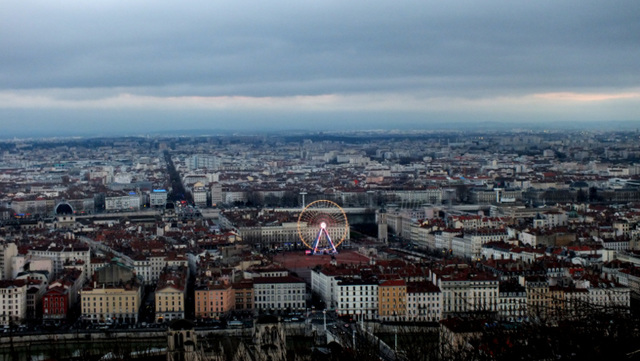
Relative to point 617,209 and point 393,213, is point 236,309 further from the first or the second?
point 617,209

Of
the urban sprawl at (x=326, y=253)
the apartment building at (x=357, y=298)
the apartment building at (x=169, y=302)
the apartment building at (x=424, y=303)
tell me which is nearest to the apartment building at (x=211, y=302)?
the urban sprawl at (x=326, y=253)

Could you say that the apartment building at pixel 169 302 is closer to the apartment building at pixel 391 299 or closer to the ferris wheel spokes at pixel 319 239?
the apartment building at pixel 391 299

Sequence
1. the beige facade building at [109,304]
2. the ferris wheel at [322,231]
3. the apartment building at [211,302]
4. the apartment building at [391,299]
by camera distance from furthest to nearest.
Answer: the ferris wheel at [322,231], the apartment building at [211,302], the beige facade building at [109,304], the apartment building at [391,299]

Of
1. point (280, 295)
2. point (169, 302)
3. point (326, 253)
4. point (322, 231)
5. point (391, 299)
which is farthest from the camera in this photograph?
point (322, 231)

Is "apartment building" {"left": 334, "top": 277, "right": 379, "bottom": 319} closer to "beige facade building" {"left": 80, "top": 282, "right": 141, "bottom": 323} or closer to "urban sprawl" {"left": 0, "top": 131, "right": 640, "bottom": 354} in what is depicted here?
"urban sprawl" {"left": 0, "top": 131, "right": 640, "bottom": 354}

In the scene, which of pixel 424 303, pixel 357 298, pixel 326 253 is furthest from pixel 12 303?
pixel 326 253

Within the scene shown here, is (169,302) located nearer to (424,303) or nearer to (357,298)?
(357,298)

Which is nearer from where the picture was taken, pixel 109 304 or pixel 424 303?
pixel 424 303

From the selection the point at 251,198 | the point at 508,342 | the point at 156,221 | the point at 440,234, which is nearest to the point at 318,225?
the point at 440,234
